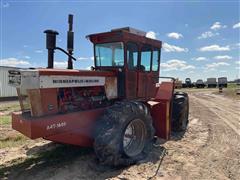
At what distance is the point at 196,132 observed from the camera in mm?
9648

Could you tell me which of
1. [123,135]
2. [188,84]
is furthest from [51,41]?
[188,84]

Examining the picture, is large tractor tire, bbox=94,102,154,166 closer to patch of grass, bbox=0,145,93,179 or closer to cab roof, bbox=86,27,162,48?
patch of grass, bbox=0,145,93,179

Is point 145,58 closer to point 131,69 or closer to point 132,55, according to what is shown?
point 132,55

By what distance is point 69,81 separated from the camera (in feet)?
19.2

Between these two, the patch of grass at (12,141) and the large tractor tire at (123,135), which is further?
the patch of grass at (12,141)

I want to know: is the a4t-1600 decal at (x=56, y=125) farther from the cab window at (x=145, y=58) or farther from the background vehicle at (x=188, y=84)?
the background vehicle at (x=188, y=84)

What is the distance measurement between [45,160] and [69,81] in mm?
1988

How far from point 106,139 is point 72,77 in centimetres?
148

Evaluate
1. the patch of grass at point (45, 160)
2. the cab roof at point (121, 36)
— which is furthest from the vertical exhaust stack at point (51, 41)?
the patch of grass at point (45, 160)

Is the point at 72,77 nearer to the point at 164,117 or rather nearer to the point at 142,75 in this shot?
the point at 142,75

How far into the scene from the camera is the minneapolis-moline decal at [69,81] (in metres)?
5.45

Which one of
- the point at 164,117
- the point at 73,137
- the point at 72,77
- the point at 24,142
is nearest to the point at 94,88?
the point at 72,77

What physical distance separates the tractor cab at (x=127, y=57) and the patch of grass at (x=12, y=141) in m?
3.04

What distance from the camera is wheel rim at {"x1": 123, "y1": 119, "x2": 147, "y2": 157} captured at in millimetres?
6725
